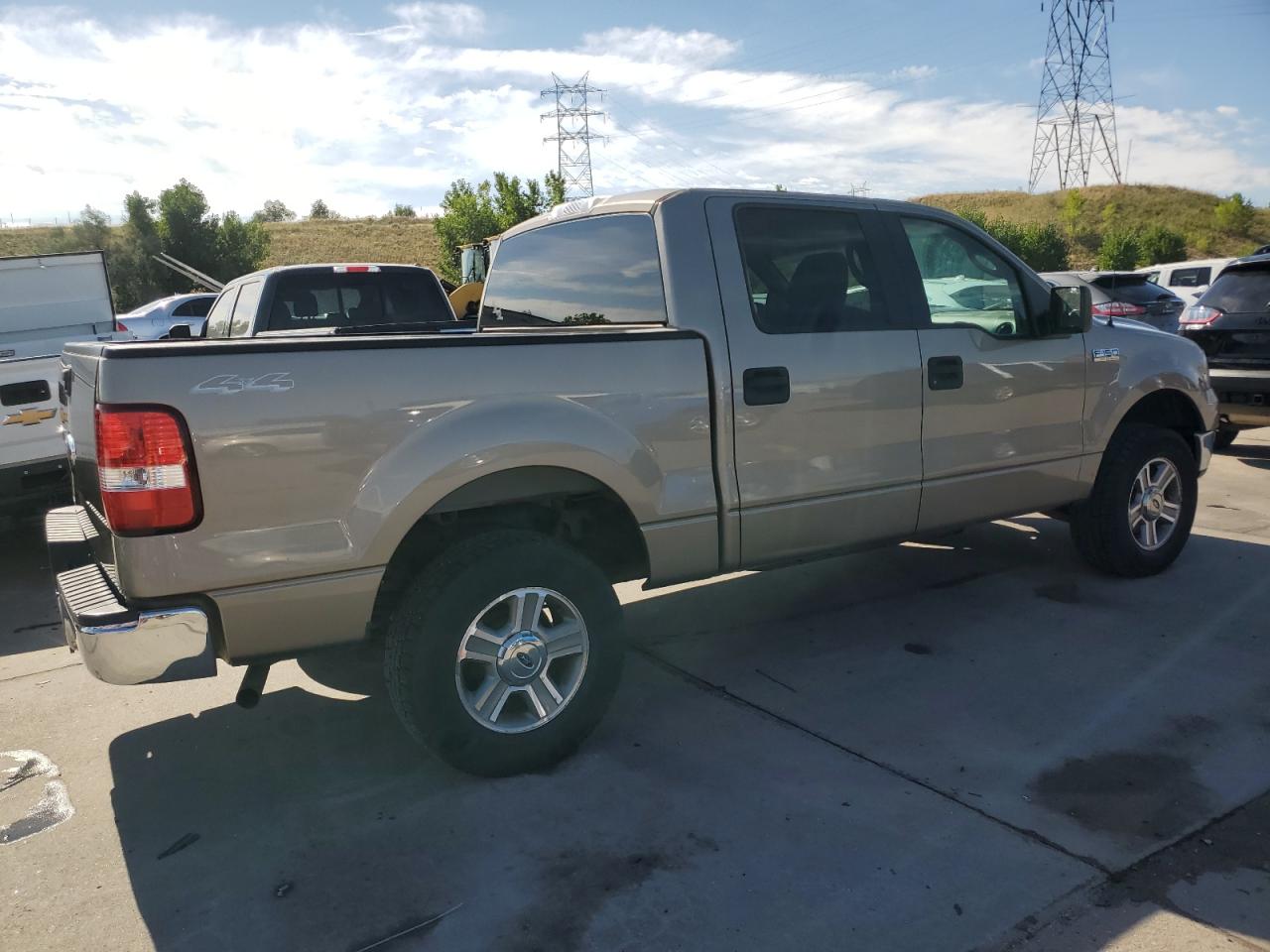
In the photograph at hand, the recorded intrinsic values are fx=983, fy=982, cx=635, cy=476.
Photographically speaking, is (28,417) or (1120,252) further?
(1120,252)

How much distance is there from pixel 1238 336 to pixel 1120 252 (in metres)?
43.5

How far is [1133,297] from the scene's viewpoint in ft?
44.3

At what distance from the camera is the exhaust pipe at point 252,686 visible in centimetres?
324

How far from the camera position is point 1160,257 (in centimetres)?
4856

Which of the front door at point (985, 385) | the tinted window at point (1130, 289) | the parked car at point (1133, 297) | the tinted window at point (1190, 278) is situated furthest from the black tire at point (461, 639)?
the tinted window at point (1190, 278)

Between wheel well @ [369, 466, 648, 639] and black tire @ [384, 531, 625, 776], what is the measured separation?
0.46 feet

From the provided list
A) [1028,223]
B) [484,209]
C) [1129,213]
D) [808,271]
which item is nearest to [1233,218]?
[1129,213]

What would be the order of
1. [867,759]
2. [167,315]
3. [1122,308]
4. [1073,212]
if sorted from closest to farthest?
1. [867,759]
2. [1122,308]
3. [167,315]
4. [1073,212]

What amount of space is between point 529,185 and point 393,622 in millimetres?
45207

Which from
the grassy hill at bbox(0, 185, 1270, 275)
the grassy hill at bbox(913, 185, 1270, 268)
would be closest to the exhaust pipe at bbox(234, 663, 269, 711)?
the grassy hill at bbox(0, 185, 1270, 275)

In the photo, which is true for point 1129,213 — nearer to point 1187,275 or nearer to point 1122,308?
point 1187,275

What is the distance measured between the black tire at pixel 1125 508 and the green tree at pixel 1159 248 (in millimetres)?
49130

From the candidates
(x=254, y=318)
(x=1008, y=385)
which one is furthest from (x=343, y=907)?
(x=254, y=318)

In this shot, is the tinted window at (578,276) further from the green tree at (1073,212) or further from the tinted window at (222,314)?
the green tree at (1073,212)
